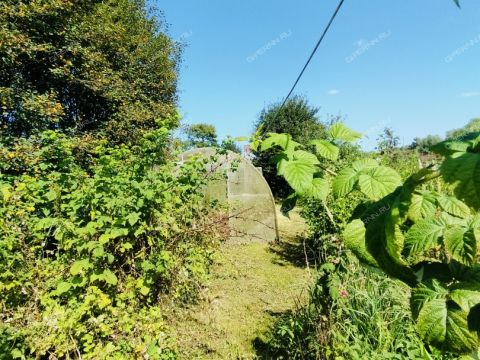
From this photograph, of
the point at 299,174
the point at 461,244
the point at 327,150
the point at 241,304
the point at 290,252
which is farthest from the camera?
the point at 290,252

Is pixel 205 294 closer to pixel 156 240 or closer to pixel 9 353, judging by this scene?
pixel 156 240

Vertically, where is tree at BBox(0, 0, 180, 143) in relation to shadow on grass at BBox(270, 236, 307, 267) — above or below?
above

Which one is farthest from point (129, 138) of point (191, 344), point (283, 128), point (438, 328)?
point (438, 328)

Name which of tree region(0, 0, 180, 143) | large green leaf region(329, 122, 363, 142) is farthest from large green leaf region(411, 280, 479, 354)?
tree region(0, 0, 180, 143)

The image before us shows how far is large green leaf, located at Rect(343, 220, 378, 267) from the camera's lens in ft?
2.77

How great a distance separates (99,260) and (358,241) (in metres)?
3.23

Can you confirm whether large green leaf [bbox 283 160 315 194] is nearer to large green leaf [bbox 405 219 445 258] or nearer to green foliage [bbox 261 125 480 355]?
green foliage [bbox 261 125 480 355]

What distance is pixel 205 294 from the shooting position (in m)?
4.91

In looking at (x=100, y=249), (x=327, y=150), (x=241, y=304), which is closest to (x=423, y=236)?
(x=327, y=150)

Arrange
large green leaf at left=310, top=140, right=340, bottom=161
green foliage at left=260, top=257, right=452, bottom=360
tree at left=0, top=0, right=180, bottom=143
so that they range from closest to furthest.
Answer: large green leaf at left=310, top=140, right=340, bottom=161 < green foliage at left=260, top=257, right=452, bottom=360 < tree at left=0, top=0, right=180, bottom=143

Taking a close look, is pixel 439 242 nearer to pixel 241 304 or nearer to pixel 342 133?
pixel 342 133

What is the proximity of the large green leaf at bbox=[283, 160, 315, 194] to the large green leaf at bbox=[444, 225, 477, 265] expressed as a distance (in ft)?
1.56

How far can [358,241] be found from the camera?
85 cm

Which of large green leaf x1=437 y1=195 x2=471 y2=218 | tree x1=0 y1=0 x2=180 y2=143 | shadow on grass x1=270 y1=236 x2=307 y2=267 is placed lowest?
shadow on grass x1=270 y1=236 x2=307 y2=267
